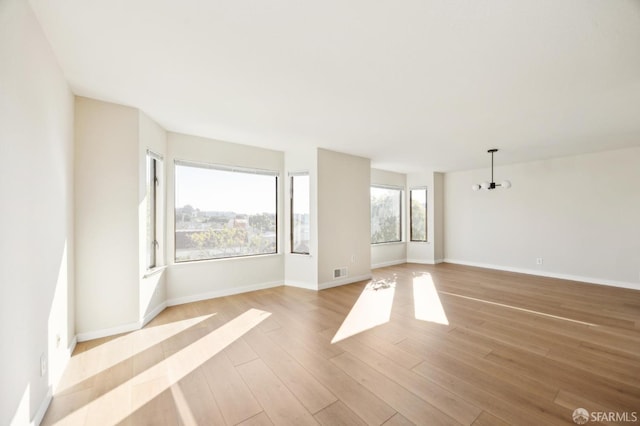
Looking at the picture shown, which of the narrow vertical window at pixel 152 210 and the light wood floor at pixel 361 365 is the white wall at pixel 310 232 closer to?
the light wood floor at pixel 361 365

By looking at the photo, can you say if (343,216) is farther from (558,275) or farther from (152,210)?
(558,275)

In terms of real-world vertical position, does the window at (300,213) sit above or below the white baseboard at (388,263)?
above

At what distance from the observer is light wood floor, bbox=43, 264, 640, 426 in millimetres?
1730

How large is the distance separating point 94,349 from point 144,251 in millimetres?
1085

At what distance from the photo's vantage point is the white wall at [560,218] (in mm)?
4688

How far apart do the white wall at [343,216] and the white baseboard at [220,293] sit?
1.02 m

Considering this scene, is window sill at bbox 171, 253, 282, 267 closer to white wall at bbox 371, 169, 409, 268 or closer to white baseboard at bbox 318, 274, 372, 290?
white baseboard at bbox 318, 274, 372, 290

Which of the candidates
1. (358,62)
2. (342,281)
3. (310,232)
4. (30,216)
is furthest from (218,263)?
(358,62)

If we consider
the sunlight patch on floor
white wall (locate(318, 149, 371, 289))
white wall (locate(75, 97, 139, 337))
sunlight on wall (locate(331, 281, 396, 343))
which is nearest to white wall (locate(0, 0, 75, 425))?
the sunlight patch on floor

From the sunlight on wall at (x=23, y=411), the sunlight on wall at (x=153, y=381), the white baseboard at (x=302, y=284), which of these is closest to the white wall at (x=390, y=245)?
the white baseboard at (x=302, y=284)

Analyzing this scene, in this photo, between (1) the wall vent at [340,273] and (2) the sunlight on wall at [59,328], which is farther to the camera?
(1) the wall vent at [340,273]

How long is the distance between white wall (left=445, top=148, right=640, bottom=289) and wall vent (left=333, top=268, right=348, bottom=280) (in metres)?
4.02

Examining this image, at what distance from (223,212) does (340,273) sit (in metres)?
2.50

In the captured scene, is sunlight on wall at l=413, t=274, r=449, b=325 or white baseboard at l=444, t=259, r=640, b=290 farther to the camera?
white baseboard at l=444, t=259, r=640, b=290
